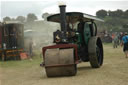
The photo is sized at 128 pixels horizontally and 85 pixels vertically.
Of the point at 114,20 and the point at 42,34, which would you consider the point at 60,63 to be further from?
the point at 114,20

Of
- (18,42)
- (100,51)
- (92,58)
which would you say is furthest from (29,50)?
(92,58)

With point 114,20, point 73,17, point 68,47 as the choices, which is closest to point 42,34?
point 73,17

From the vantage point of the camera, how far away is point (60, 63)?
895 cm

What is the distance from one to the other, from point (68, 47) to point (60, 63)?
2.28 ft

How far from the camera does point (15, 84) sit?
8461mm

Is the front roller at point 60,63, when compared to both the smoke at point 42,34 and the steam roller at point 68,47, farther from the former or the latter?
the smoke at point 42,34

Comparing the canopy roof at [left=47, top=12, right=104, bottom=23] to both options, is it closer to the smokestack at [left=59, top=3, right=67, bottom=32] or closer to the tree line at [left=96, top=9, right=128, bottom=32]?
the smokestack at [left=59, top=3, right=67, bottom=32]

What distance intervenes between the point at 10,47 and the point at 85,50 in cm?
855

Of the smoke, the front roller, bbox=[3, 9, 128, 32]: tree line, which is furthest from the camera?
bbox=[3, 9, 128, 32]: tree line

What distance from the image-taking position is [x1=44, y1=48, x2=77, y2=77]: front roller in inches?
352

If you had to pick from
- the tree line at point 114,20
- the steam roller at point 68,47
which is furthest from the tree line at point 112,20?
the steam roller at point 68,47

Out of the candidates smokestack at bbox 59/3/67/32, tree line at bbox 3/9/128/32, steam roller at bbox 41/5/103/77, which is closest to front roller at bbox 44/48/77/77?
steam roller at bbox 41/5/103/77

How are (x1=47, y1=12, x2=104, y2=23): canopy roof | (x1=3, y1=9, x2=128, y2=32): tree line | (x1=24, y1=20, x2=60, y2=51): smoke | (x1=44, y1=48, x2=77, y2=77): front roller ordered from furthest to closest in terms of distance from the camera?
(x1=3, y1=9, x2=128, y2=32): tree line → (x1=24, y1=20, x2=60, y2=51): smoke → (x1=47, y1=12, x2=104, y2=23): canopy roof → (x1=44, y1=48, x2=77, y2=77): front roller

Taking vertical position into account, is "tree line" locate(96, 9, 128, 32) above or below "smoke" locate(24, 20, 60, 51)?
above
